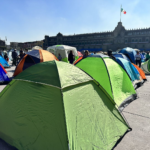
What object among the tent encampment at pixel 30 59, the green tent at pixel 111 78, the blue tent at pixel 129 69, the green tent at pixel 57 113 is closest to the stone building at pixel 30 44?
the tent encampment at pixel 30 59

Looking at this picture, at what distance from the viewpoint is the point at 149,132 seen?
312cm

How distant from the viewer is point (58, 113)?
7.75ft

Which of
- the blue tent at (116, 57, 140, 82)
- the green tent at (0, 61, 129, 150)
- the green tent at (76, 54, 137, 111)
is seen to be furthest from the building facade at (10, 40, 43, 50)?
the green tent at (0, 61, 129, 150)

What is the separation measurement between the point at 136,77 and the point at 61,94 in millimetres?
5811

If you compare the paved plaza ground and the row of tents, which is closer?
the row of tents

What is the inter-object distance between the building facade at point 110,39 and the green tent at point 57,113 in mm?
55475

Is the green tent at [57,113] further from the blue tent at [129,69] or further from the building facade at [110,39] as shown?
the building facade at [110,39]

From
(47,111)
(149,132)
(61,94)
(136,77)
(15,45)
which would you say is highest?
(15,45)

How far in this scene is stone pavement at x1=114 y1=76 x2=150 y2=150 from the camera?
105 inches

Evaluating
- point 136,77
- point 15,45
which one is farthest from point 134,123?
point 15,45

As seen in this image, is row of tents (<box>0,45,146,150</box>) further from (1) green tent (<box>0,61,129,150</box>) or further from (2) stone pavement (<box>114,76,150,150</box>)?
(2) stone pavement (<box>114,76,150,150</box>)

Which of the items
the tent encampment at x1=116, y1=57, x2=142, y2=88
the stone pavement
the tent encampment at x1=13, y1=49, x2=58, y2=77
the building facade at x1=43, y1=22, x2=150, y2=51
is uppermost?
the building facade at x1=43, y1=22, x2=150, y2=51

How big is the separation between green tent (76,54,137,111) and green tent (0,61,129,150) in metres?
1.16

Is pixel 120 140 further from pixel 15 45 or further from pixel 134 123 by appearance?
pixel 15 45
